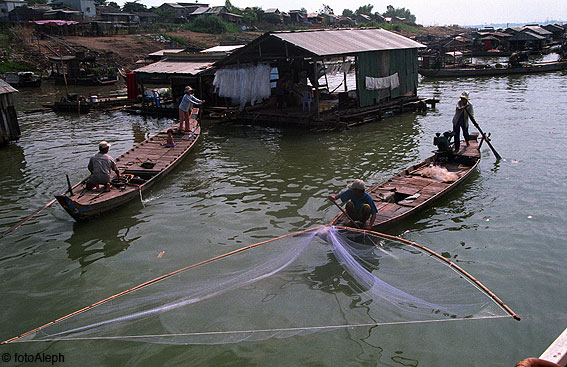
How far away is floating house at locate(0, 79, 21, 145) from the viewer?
16.8m

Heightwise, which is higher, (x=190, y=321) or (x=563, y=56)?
(x=563, y=56)

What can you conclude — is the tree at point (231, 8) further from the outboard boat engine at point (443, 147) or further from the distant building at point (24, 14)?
the outboard boat engine at point (443, 147)

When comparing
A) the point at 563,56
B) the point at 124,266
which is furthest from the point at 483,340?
the point at 563,56

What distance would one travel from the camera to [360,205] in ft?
27.4

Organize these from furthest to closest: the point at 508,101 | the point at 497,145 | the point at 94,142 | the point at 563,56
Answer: the point at 563,56 → the point at 508,101 → the point at 94,142 → the point at 497,145

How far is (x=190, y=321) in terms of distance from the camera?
6.48 meters

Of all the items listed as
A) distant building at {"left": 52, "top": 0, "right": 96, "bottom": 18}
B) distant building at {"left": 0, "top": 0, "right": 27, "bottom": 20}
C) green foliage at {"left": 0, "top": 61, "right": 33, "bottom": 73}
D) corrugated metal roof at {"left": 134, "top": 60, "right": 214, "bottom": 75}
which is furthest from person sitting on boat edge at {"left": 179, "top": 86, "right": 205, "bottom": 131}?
distant building at {"left": 52, "top": 0, "right": 96, "bottom": 18}

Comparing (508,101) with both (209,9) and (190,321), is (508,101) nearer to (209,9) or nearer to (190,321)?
(190,321)

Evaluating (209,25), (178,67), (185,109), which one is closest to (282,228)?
(185,109)

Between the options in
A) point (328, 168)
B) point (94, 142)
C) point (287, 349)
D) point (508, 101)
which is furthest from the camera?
point (508, 101)

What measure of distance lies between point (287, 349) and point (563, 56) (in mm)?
51642

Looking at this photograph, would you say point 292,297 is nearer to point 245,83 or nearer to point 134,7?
point 245,83

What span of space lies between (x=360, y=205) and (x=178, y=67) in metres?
18.8

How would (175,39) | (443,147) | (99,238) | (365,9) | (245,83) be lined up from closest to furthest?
(99,238), (443,147), (245,83), (175,39), (365,9)
